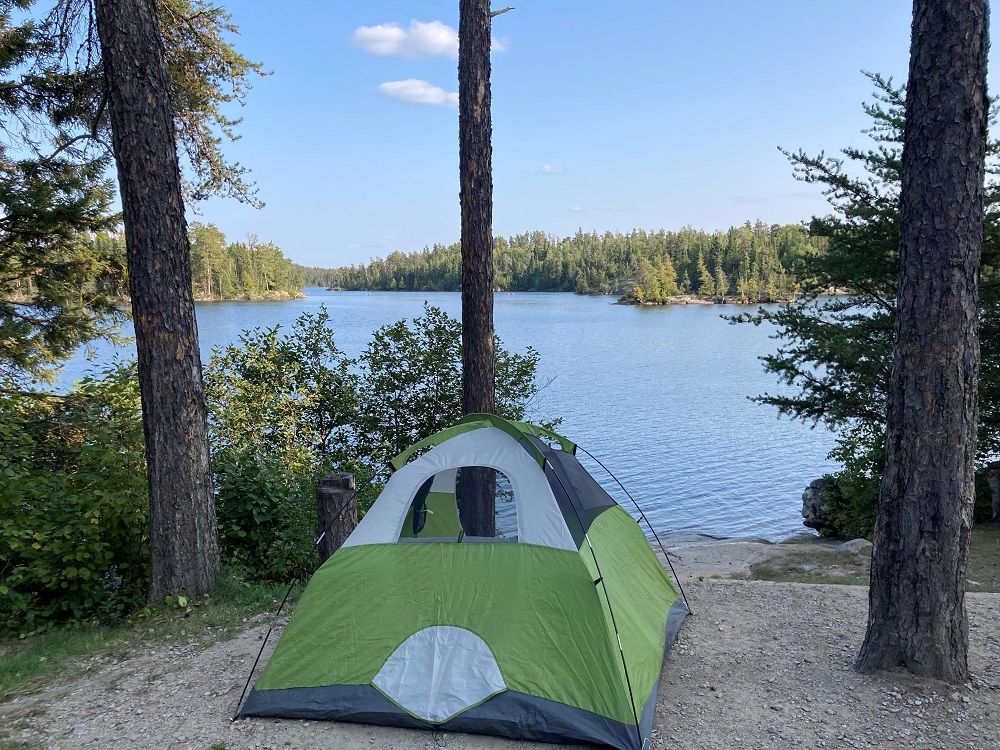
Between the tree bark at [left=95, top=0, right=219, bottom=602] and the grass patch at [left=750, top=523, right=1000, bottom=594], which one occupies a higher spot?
the tree bark at [left=95, top=0, right=219, bottom=602]

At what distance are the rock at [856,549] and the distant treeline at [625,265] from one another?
50187mm

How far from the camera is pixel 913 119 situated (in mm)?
3807

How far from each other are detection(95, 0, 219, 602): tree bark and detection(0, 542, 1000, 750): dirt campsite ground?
863 millimetres

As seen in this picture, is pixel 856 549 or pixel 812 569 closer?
pixel 812 569

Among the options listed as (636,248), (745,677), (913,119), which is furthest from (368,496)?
(636,248)

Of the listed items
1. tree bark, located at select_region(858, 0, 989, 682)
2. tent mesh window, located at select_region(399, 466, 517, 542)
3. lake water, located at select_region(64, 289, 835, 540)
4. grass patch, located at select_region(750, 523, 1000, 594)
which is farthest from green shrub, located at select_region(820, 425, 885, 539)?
tree bark, located at select_region(858, 0, 989, 682)

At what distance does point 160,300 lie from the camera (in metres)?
5.04

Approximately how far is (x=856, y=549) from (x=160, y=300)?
7.98m

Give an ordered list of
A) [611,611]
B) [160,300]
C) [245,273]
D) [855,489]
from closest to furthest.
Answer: [611,611] < [160,300] < [855,489] < [245,273]

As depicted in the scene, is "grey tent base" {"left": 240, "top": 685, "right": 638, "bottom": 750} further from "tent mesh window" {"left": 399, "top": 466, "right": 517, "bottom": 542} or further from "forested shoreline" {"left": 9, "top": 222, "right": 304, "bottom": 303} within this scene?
"forested shoreline" {"left": 9, "top": 222, "right": 304, "bottom": 303}

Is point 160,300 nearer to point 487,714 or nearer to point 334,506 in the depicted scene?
point 334,506

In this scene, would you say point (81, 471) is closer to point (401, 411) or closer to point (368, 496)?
point (368, 496)

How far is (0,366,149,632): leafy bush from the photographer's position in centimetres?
512

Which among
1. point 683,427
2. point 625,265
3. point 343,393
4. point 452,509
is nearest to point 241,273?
point 625,265
